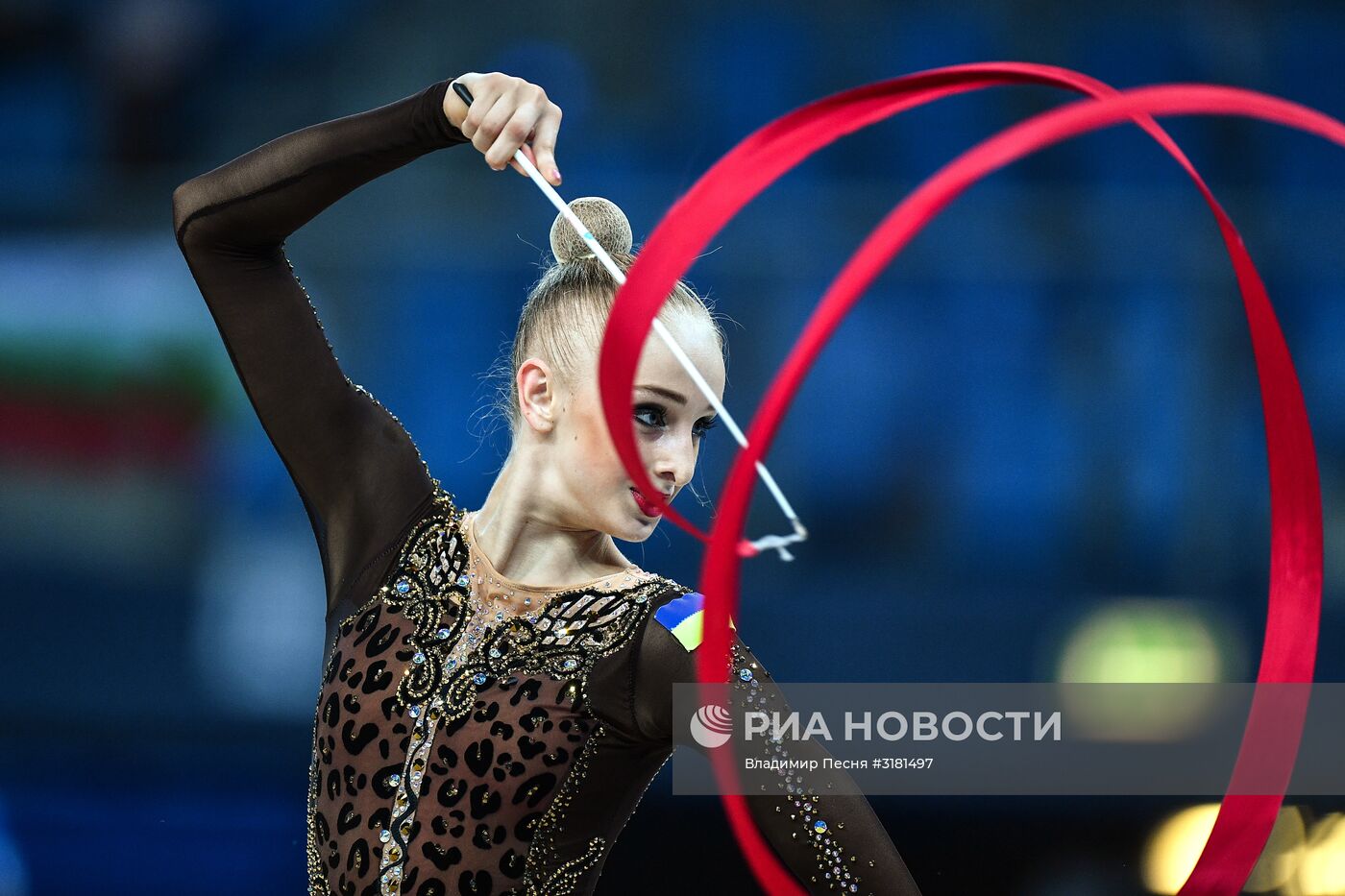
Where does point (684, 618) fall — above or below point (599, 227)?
below

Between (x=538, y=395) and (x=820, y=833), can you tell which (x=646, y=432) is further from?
(x=820, y=833)

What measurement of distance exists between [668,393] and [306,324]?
35 cm

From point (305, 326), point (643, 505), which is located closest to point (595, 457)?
point (643, 505)

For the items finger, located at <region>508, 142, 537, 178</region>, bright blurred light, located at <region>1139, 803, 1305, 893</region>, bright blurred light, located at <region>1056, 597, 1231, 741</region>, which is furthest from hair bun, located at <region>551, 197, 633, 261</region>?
bright blurred light, located at <region>1139, 803, 1305, 893</region>

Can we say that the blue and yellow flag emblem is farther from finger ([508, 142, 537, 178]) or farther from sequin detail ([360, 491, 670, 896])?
finger ([508, 142, 537, 178])

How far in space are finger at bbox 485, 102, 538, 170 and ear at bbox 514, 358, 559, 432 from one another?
20cm

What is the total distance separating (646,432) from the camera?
1.14 metres

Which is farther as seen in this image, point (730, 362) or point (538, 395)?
point (730, 362)

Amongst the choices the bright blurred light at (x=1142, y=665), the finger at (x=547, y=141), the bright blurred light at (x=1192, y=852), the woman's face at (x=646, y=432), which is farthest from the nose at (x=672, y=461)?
the bright blurred light at (x=1192, y=852)

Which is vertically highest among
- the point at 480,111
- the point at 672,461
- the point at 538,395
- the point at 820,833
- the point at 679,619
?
the point at 480,111

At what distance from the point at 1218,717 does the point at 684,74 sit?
4.50 feet

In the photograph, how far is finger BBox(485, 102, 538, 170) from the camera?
1097 mm

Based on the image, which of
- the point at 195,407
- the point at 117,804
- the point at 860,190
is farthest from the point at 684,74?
the point at 117,804

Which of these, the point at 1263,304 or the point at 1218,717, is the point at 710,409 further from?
the point at 1218,717
